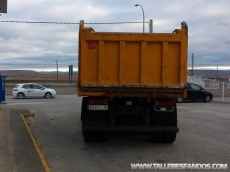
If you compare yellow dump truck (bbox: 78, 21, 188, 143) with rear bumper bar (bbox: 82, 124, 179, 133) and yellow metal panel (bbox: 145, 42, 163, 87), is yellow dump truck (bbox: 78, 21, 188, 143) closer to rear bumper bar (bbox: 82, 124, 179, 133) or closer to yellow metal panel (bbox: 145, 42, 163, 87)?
yellow metal panel (bbox: 145, 42, 163, 87)

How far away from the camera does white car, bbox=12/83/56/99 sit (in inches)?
1298

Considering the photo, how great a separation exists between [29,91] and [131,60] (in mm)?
25740

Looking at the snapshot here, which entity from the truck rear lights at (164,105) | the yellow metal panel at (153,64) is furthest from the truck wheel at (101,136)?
the yellow metal panel at (153,64)

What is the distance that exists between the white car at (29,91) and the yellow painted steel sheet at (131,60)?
2539 centimetres

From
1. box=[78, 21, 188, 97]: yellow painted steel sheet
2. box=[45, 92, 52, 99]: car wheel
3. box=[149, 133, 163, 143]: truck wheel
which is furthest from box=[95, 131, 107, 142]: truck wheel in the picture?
box=[45, 92, 52, 99]: car wheel

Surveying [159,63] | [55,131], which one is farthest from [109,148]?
[55,131]

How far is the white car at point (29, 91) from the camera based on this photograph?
33.0 meters

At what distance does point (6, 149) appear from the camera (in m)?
8.34

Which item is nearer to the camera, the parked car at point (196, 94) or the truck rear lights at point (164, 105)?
the truck rear lights at point (164, 105)

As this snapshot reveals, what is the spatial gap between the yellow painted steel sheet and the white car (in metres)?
25.4

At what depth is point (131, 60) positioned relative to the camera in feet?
28.6

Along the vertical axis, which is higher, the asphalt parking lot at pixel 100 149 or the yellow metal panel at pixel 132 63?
the yellow metal panel at pixel 132 63

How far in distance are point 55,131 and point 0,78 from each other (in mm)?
14175

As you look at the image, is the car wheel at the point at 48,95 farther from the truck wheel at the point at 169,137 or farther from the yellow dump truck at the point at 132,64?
the yellow dump truck at the point at 132,64
